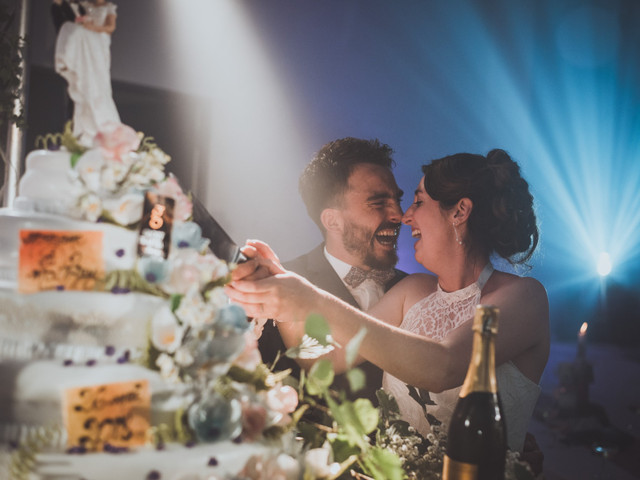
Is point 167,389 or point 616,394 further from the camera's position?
point 616,394

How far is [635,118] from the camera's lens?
8.41ft

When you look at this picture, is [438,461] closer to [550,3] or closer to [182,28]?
[182,28]

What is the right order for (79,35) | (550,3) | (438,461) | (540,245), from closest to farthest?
(79,35) < (438,461) < (540,245) < (550,3)

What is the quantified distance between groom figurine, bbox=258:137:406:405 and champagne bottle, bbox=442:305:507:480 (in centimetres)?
82

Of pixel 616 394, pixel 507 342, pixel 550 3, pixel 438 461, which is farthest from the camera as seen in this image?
pixel 616 394

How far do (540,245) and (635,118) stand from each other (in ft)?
2.66

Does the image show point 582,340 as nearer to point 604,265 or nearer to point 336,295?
point 604,265

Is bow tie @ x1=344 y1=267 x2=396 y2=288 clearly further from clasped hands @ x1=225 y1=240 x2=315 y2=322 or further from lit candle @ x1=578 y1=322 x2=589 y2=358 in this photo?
lit candle @ x1=578 y1=322 x2=589 y2=358

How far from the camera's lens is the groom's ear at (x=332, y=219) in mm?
2180

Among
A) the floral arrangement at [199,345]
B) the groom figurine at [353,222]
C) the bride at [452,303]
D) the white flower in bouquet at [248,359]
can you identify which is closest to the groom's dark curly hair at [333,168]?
the groom figurine at [353,222]

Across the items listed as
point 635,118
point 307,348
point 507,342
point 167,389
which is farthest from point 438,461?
point 635,118

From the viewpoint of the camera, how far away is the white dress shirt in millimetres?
2166

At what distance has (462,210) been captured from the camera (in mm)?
2066

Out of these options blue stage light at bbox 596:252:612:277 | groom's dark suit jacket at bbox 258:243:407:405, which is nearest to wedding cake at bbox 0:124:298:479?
groom's dark suit jacket at bbox 258:243:407:405
